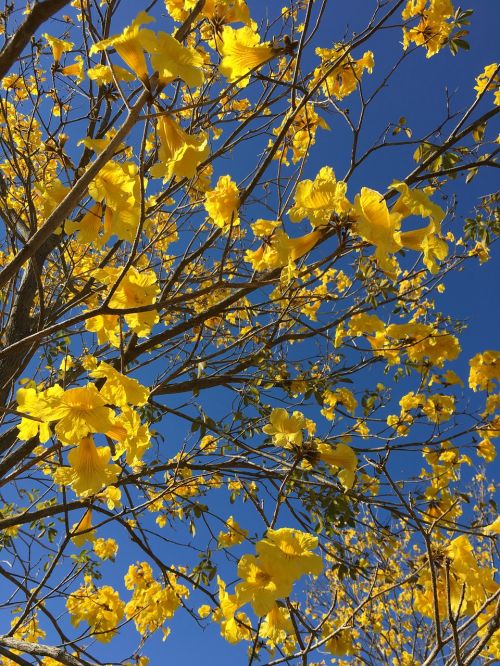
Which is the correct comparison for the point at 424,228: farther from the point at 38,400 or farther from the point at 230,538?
Answer: the point at 230,538

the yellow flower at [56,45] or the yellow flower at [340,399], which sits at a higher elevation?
the yellow flower at [56,45]

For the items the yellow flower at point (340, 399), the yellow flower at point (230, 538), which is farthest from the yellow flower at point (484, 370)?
the yellow flower at point (230, 538)

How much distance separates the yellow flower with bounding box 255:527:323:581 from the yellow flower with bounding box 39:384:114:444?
1.85 feet

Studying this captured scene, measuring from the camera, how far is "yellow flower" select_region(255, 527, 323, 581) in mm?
1362

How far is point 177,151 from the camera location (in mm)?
1246

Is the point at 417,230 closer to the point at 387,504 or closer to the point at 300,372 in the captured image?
the point at 387,504

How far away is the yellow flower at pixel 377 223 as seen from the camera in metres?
1.21

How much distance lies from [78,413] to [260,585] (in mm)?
723

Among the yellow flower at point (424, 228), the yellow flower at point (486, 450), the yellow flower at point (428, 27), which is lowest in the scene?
the yellow flower at point (424, 228)

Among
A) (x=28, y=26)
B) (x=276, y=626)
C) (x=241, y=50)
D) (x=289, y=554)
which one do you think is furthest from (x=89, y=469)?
(x=241, y=50)

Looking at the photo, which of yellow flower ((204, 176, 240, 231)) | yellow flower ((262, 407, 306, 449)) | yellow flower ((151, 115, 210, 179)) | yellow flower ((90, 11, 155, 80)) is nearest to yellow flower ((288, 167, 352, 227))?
yellow flower ((151, 115, 210, 179))

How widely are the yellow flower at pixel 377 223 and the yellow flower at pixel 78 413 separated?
32.7 inches

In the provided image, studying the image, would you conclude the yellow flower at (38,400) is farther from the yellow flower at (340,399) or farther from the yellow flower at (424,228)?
the yellow flower at (340,399)

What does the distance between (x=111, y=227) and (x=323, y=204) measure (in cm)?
63
